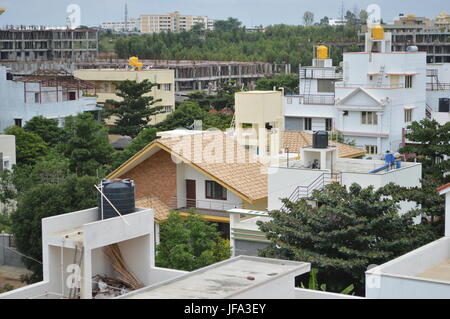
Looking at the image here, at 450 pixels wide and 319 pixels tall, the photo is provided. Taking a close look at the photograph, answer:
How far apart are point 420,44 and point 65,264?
3626 inches

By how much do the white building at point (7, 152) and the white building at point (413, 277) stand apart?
2643cm

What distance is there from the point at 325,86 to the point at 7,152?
23.4 metres

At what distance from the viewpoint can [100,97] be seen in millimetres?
72375

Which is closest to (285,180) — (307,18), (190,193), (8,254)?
(190,193)

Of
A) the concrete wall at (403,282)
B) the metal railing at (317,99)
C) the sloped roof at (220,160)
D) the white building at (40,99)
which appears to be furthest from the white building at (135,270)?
the white building at (40,99)

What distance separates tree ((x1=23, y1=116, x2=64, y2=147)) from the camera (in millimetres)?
50375

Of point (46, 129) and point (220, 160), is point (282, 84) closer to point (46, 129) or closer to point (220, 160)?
point (46, 129)

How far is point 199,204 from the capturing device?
3203cm

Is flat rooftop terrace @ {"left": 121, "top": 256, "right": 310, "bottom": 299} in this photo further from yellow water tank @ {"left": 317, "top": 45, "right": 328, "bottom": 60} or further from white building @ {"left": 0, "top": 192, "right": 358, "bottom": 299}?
yellow water tank @ {"left": 317, "top": 45, "right": 328, "bottom": 60}

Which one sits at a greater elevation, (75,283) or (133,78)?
(133,78)

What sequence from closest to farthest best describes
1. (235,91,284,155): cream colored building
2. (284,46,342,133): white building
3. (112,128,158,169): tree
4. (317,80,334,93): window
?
(235,91,284,155): cream colored building
(112,128,158,169): tree
(284,46,342,133): white building
(317,80,334,93): window

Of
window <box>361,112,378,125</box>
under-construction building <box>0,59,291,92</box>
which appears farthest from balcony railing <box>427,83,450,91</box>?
under-construction building <box>0,59,291,92</box>

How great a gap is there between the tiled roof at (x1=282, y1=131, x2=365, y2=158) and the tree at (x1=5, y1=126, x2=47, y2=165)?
52.1 feet
